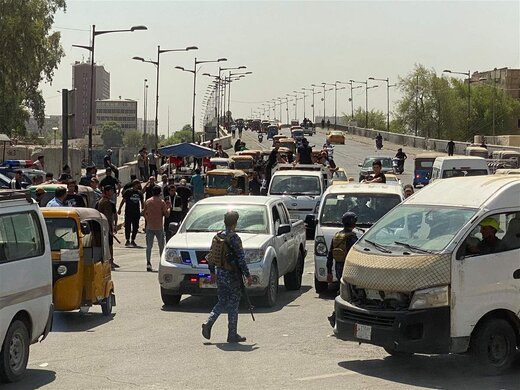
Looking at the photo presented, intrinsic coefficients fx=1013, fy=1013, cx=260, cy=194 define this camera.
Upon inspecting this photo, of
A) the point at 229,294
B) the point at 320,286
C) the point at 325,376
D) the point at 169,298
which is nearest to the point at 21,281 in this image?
the point at 229,294

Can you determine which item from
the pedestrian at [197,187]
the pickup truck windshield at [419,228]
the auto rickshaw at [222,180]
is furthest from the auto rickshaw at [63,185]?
the auto rickshaw at [222,180]

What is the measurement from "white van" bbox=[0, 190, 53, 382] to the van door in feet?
14.2

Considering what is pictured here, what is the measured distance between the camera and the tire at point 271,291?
15391mm

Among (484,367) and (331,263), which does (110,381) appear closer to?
(484,367)

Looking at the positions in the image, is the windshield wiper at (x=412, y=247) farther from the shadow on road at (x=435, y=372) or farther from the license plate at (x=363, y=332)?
the shadow on road at (x=435, y=372)

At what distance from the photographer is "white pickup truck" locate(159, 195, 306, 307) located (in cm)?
1520

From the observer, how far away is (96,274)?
14203 millimetres

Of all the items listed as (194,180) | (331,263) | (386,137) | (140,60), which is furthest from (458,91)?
(331,263)

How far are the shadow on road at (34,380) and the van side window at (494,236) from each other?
14.6ft

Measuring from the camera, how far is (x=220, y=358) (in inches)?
445

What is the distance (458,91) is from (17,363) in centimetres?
15668

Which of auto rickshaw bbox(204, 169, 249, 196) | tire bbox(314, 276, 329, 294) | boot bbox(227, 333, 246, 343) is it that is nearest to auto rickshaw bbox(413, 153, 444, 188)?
auto rickshaw bbox(204, 169, 249, 196)

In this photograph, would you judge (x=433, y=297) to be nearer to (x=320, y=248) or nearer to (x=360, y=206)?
(x=320, y=248)

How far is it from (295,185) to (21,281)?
2066 cm
